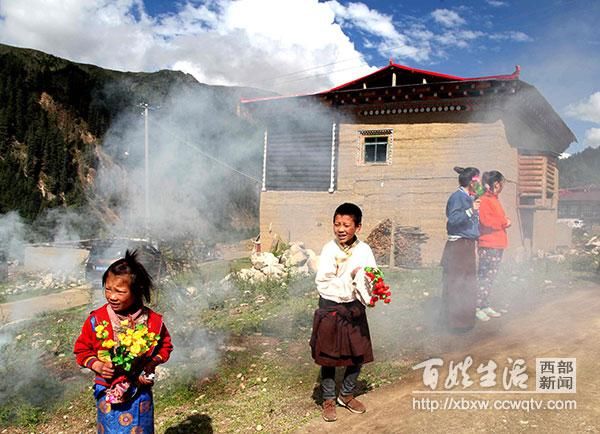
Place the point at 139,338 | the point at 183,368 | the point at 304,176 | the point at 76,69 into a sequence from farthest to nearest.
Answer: the point at 76,69, the point at 304,176, the point at 183,368, the point at 139,338

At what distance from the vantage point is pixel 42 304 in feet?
30.9

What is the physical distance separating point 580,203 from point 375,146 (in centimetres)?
3688

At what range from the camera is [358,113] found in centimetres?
1255

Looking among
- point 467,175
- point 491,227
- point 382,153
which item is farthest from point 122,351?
point 382,153

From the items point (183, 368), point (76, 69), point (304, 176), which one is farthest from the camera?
point (76, 69)

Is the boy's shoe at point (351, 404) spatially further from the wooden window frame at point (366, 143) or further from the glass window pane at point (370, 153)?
the glass window pane at point (370, 153)

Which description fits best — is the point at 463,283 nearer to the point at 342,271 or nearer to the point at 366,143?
the point at 342,271

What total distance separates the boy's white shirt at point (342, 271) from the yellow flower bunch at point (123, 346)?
1323 mm

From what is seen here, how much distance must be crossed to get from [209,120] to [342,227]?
14563 mm

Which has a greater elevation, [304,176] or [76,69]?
[76,69]

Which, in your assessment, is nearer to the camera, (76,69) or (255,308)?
(255,308)

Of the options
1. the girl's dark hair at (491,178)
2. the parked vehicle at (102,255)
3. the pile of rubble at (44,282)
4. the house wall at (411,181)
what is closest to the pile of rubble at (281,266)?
the house wall at (411,181)

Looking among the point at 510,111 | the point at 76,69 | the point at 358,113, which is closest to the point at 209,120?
the point at 358,113

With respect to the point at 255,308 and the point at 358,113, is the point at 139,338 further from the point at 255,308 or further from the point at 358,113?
the point at 358,113
